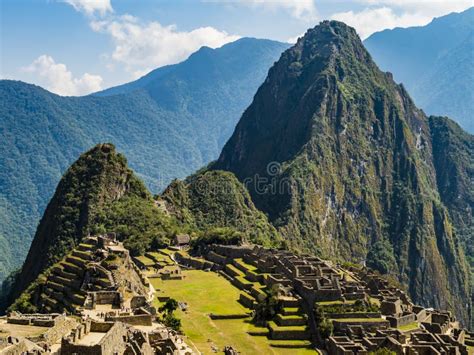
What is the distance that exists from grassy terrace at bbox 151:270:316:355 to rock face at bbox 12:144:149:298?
34.1 metres

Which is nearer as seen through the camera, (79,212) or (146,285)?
(146,285)

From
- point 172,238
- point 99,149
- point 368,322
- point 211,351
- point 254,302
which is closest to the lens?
point 211,351

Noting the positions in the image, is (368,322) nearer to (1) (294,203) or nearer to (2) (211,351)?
(2) (211,351)

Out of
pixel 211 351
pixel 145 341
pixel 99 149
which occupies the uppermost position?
pixel 99 149

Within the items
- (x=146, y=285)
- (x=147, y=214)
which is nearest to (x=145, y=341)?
(x=146, y=285)

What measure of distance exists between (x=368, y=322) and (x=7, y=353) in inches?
1433

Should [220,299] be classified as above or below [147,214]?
below

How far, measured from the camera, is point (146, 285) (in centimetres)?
6994

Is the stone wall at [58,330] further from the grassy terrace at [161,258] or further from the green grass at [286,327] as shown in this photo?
the grassy terrace at [161,258]

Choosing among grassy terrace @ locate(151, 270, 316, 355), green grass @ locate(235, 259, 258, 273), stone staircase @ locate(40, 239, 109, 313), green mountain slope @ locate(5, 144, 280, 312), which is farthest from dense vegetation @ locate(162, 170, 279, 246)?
stone staircase @ locate(40, 239, 109, 313)

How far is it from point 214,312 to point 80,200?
63.0 m

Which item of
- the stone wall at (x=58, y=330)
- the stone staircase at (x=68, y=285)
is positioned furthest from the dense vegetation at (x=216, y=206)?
the stone wall at (x=58, y=330)

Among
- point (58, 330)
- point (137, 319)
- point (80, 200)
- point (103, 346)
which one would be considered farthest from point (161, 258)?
point (103, 346)

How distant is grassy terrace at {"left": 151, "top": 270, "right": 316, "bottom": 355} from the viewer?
56.2 meters
